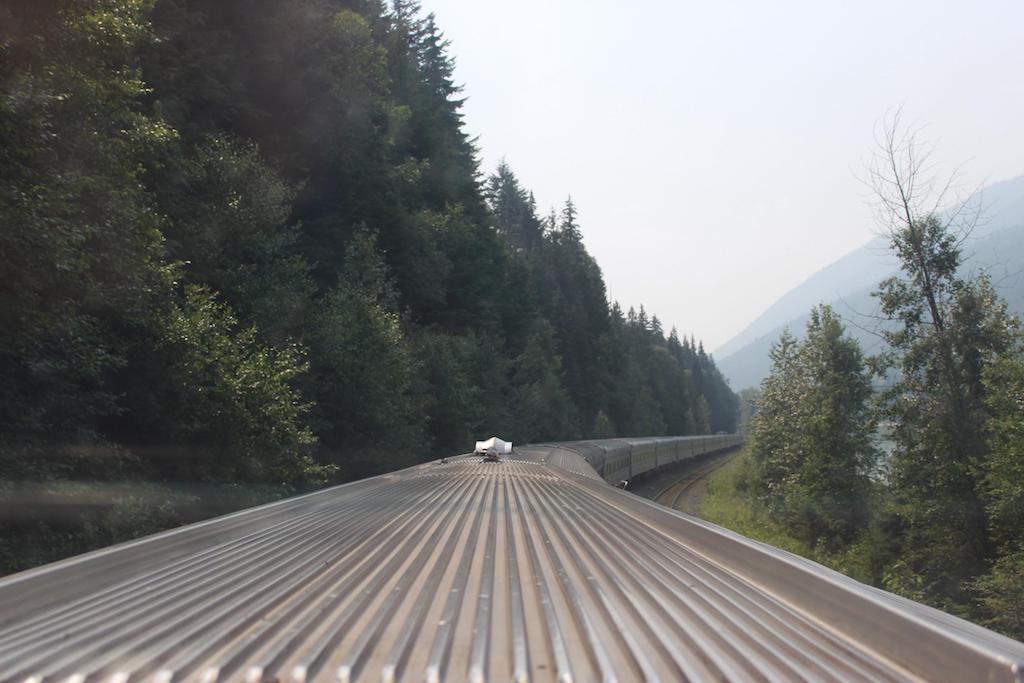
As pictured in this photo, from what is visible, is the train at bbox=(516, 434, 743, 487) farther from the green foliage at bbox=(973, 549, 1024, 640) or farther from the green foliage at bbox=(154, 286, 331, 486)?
the green foliage at bbox=(973, 549, 1024, 640)

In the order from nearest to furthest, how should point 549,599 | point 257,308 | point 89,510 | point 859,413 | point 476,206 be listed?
point 549,599
point 89,510
point 257,308
point 859,413
point 476,206

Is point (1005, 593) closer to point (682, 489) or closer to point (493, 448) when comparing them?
point (493, 448)

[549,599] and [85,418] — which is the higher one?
[85,418]

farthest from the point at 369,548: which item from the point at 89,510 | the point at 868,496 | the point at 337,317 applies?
the point at 868,496

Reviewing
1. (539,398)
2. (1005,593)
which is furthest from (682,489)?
(1005,593)

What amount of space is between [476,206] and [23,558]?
5416 cm

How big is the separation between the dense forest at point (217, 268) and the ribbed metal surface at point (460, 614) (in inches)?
228

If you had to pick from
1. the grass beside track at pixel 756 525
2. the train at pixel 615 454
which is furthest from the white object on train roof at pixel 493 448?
the grass beside track at pixel 756 525

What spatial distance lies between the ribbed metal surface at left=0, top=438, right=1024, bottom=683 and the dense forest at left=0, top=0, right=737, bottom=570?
5802mm

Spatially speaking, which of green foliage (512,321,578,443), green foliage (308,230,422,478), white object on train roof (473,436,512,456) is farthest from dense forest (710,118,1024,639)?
green foliage (512,321,578,443)

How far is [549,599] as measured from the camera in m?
4.04

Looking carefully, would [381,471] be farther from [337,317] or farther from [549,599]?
[549,599]

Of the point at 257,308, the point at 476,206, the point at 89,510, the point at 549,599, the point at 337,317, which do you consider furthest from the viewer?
the point at 476,206

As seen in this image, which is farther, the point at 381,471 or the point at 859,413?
the point at 859,413
